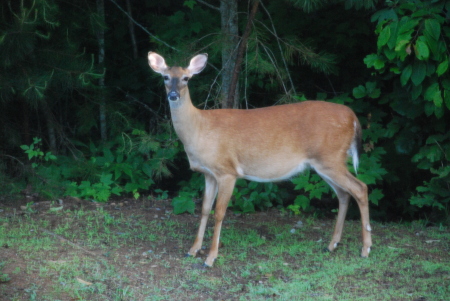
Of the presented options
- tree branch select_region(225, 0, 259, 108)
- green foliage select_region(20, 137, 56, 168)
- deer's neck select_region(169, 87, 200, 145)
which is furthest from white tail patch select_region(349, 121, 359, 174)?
green foliage select_region(20, 137, 56, 168)

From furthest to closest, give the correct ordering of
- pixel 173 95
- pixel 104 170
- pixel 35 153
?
pixel 104 170 → pixel 35 153 → pixel 173 95

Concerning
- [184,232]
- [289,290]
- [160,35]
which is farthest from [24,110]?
[289,290]

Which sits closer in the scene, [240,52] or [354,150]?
[354,150]

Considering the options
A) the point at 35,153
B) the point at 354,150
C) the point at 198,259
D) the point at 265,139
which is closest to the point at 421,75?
the point at 354,150

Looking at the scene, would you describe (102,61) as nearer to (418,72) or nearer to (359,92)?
(359,92)

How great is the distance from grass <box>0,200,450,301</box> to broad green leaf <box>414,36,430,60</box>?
183 centimetres

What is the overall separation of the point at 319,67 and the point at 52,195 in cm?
344

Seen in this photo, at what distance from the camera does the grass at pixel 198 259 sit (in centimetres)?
502

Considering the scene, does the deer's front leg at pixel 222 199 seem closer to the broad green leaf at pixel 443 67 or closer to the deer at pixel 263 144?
the deer at pixel 263 144

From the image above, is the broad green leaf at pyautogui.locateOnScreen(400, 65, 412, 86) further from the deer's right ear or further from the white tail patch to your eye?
the deer's right ear

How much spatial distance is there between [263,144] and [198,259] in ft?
4.14

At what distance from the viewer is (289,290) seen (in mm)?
5109

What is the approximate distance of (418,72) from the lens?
21.3 feet

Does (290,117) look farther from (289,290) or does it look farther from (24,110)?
(24,110)
